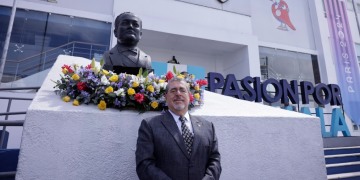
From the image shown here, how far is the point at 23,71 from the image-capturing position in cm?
770

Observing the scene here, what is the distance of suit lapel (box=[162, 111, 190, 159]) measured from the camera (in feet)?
5.69

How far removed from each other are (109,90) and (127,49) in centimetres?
121

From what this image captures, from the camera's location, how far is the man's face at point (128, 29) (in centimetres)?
323

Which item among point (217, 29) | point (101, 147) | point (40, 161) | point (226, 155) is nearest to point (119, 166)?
point (101, 147)

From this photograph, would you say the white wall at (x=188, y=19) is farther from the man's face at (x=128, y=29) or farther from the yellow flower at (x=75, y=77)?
the yellow flower at (x=75, y=77)

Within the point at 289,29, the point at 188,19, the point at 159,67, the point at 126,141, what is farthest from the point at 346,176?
the point at 289,29

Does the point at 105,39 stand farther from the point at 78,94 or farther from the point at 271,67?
the point at 271,67

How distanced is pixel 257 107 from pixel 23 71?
27.8 feet

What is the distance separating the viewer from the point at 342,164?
501cm

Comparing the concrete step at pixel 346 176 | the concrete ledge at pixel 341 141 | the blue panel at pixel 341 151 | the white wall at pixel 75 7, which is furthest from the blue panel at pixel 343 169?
the white wall at pixel 75 7

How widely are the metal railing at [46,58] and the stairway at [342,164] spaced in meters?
8.85

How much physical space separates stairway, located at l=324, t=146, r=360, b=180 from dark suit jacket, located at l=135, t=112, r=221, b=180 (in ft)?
12.5

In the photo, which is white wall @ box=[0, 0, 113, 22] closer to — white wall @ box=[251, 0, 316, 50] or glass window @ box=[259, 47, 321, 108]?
white wall @ box=[251, 0, 316, 50]

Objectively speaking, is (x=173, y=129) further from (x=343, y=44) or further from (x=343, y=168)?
(x=343, y=44)
